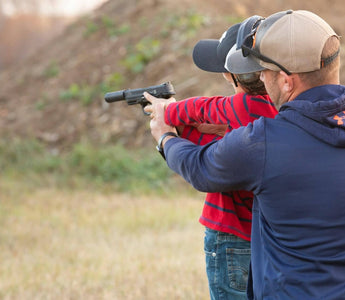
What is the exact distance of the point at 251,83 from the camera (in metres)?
2.33

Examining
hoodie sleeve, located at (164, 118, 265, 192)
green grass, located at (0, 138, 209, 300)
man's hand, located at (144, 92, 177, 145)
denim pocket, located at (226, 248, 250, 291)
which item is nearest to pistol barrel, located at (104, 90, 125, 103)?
man's hand, located at (144, 92, 177, 145)

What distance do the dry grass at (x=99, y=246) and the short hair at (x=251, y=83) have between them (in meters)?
2.61

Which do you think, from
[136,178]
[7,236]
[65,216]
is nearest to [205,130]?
[7,236]

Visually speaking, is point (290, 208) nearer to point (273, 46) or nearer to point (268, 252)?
point (268, 252)

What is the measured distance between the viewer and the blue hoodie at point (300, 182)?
6.17 feet

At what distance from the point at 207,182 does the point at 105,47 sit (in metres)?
15.4

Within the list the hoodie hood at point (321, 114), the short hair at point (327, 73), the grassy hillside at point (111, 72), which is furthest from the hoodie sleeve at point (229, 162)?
the grassy hillside at point (111, 72)

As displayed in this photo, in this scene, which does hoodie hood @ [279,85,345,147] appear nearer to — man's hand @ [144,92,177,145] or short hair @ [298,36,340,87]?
short hair @ [298,36,340,87]

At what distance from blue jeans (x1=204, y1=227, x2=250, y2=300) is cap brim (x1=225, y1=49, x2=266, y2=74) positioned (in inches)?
28.8

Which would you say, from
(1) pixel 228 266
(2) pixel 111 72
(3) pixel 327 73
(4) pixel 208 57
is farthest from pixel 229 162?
(2) pixel 111 72

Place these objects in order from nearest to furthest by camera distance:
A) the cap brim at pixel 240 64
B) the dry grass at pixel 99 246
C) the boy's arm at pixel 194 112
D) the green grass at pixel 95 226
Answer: the cap brim at pixel 240 64
the boy's arm at pixel 194 112
the dry grass at pixel 99 246
the green grass at pixel 95 226

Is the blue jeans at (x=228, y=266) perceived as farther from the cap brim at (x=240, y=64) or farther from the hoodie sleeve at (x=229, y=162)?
the cap brim at (x=240, y=64)

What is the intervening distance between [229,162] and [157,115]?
70 cm

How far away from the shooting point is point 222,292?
2.49 meters
